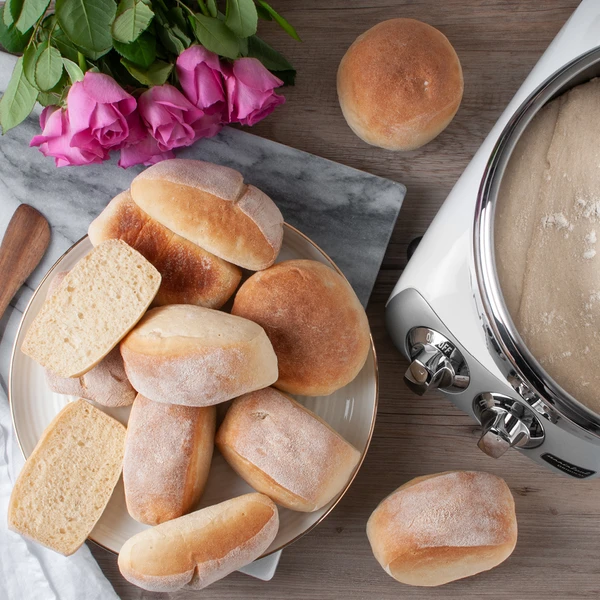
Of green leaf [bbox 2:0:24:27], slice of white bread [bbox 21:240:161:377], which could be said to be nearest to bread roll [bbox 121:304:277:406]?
slice of white bread [bbox 21:240:161:377]

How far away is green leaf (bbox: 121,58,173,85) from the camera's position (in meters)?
0.74

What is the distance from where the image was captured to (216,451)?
86cm

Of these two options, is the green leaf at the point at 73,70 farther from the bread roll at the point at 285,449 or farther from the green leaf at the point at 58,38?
the bread roll at the point at 285,449

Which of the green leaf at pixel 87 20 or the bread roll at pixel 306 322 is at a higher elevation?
the green leaf at pixel 87 20

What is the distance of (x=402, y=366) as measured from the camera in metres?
0.96

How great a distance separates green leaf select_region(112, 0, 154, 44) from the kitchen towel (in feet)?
0.86

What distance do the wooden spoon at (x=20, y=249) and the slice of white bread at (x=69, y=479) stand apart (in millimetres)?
207

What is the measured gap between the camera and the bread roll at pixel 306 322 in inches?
30.5

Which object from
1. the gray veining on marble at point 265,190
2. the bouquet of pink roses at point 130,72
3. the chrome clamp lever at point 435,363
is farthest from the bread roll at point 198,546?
the bouquet of pink roses at point 130,72

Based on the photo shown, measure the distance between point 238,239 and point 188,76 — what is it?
0.20 meters

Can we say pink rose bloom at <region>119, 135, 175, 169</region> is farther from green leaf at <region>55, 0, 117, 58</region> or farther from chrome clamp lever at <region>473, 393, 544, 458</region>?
chrome clamp lever at <region>473, 393, 544, 458</region>

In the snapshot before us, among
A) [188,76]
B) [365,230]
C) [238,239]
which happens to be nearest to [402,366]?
[365,230]

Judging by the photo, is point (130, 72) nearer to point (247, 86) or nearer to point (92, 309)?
point (247, 86)

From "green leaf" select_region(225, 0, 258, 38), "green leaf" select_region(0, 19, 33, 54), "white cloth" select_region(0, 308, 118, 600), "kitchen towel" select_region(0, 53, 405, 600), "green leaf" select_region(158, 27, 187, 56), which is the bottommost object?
"white cloth" select_region(0, 308, 118, 600)
